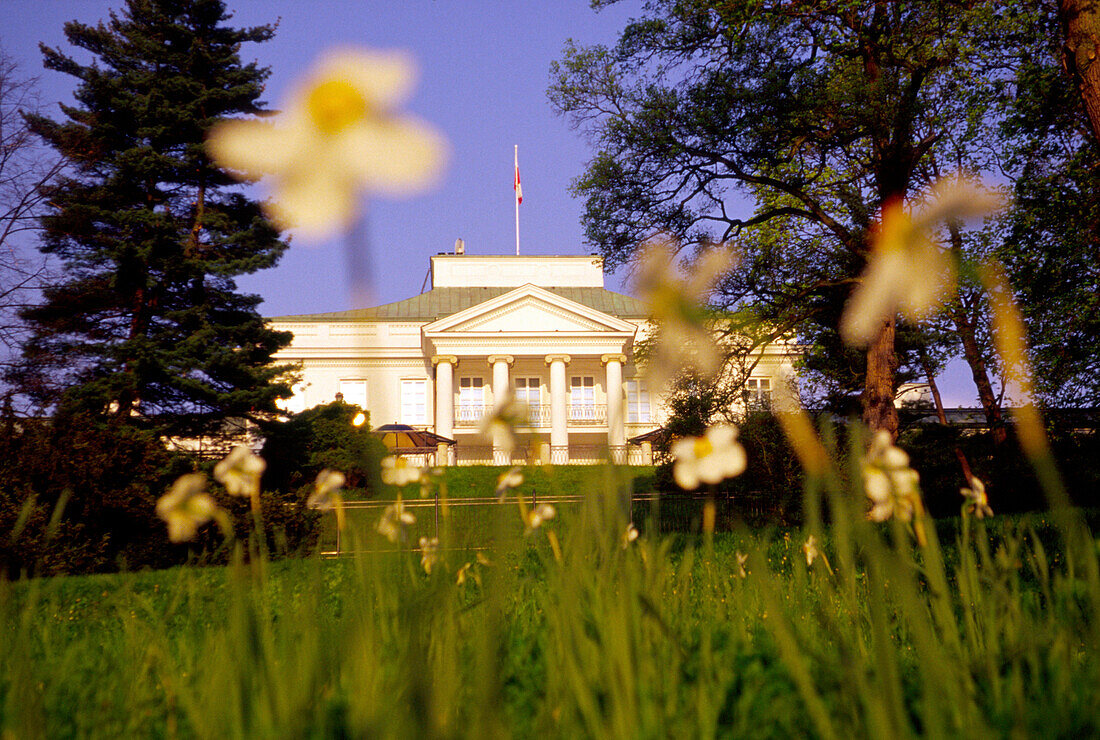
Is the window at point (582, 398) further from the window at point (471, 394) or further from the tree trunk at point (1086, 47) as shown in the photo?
the tree trunk at point (1086, 47)

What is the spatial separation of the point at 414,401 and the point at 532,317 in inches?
326

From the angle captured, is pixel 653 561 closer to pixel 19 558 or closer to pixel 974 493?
pixel 974 493

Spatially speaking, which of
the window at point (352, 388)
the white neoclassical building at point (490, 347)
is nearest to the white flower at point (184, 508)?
the white neoclassical building at point (490, 347)

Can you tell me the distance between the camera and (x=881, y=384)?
1217 cm

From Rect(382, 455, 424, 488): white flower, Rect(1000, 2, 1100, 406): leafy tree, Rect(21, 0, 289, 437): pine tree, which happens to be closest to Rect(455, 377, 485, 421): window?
Rect(21, 0, 289, 437): pine tree

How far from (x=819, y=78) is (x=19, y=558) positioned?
1367cm

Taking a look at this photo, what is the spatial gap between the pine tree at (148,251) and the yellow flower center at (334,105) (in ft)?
47.9

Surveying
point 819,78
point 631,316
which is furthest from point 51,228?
point 631,316

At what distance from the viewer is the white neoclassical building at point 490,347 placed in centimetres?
3534

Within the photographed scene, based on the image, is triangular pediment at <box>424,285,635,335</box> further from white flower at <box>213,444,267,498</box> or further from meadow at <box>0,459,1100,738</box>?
white flower at <box>213,444,267,498</box>

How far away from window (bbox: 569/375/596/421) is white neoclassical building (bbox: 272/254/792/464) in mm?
53

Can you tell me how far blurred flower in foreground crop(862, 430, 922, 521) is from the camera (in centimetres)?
145

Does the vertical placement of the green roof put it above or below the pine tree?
above

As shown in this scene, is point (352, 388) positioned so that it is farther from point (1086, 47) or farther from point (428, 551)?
point (428, 551)
